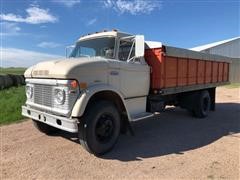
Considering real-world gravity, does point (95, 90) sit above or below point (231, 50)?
below

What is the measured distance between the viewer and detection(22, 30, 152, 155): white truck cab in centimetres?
434

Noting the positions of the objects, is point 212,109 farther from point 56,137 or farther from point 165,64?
point 56,137

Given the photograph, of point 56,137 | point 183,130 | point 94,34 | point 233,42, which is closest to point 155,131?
point 183,130

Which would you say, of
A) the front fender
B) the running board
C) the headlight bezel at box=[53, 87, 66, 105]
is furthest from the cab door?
the headlight bezel at box=[53, 87, 66, 105]

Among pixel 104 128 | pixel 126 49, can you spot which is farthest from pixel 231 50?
pixel 104 128

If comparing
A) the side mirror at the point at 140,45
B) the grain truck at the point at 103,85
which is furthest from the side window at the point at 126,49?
the side mirror at the point at 140,45

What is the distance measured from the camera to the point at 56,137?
5.79 metres

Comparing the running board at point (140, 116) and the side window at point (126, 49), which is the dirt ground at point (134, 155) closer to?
the running board at point (140, 116)

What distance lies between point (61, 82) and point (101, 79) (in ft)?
2.67

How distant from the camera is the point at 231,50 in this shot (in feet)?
94.6

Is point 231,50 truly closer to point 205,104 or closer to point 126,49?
point 205,104

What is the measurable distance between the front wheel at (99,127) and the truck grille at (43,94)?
811mm

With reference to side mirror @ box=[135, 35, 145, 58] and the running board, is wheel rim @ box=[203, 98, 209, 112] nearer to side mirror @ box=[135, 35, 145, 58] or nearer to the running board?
the running board

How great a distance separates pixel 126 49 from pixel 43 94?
2.19 meters
